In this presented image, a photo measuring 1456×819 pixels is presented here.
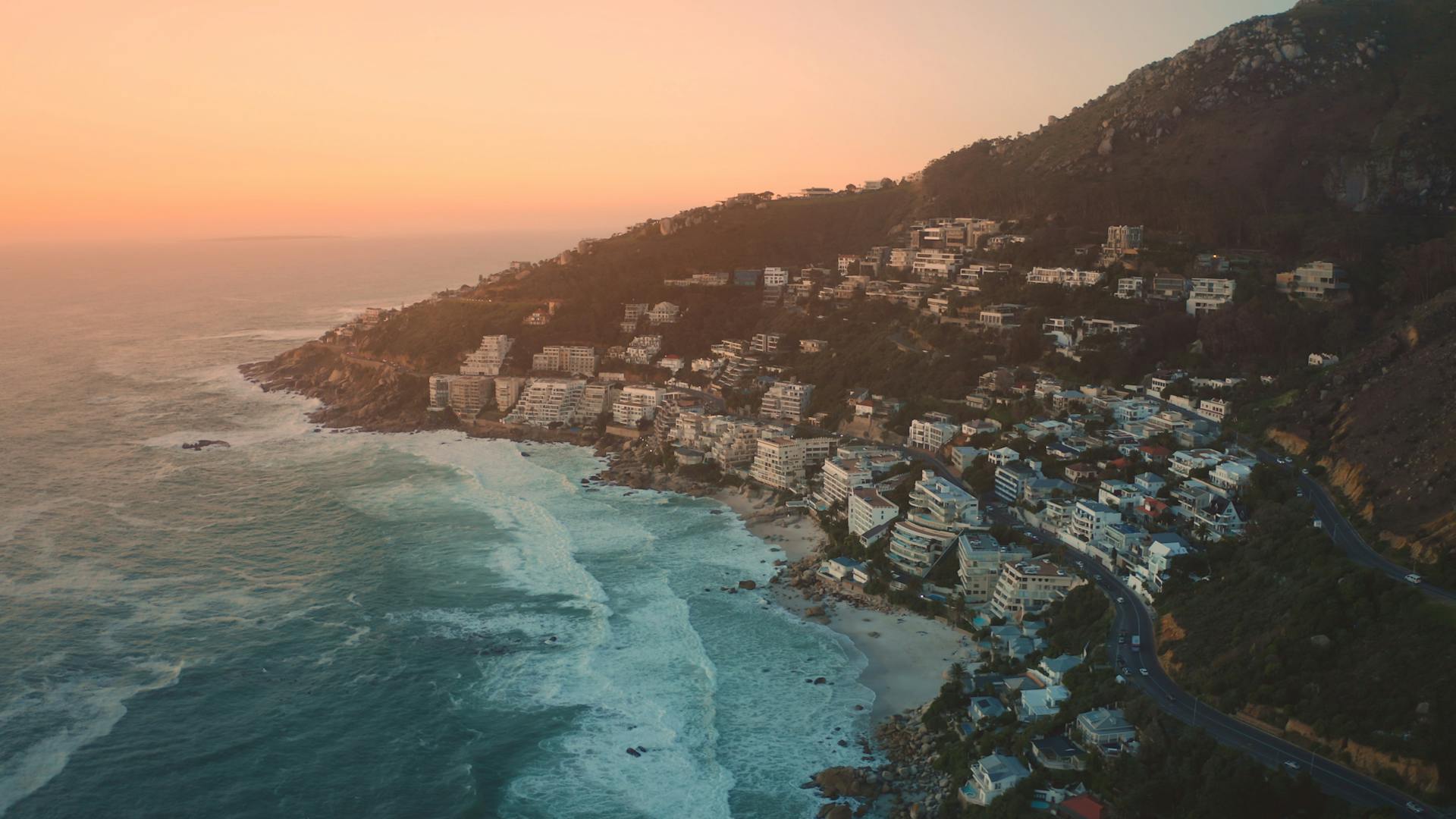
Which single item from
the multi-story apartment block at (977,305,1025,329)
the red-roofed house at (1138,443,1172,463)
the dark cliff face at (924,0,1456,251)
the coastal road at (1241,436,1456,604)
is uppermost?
the dark cliff face at (924,0,1456,251)

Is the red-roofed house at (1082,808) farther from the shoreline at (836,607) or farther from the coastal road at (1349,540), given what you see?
the coastal road at (1349,540)

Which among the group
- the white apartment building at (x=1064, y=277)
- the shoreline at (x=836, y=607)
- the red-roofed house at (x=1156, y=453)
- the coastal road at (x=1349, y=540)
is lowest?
the shoreline at (x=836, y=607)

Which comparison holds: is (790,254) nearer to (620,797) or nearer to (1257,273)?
(1257,273)

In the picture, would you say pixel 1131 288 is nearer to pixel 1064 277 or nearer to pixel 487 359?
pixel 1064 277

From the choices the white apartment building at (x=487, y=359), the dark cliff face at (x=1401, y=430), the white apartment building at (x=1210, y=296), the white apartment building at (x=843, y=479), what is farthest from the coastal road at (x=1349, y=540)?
the white apartment building at (x=487, y=359)

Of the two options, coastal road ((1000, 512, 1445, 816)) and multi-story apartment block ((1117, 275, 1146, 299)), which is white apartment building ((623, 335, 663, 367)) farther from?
coastal road ((1000, 512, 1445, 816))

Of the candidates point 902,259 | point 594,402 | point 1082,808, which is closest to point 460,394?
point 594,402

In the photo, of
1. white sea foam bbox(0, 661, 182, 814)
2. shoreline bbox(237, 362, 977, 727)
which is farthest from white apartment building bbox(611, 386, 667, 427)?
white sea foam bbox(0, 661, 182, 814)
